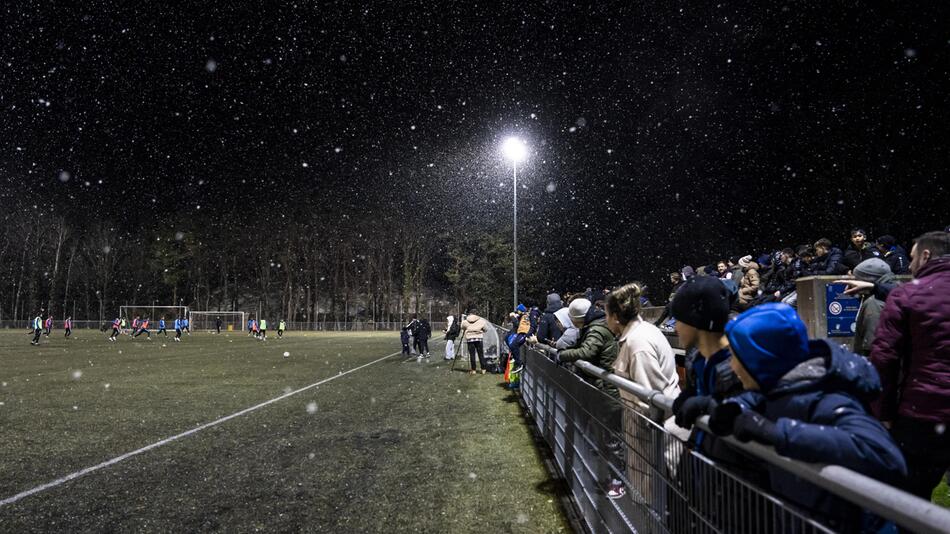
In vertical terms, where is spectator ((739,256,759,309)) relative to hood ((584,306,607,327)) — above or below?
above

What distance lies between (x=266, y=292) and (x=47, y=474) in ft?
232

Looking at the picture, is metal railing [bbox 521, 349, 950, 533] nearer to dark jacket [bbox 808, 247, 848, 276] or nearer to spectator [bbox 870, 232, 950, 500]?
spectator [bbox 870, 232, 950, 500]

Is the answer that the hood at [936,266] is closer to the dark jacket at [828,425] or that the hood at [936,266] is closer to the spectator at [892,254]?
the dark jacket at [828,425]

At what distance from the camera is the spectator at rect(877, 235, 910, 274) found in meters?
6.13

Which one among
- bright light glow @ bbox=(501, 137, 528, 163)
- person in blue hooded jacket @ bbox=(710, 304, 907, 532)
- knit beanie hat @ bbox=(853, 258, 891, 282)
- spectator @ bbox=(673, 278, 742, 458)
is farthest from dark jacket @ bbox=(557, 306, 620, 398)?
bright light glow @ bbox=(501, 137, 528, 163)

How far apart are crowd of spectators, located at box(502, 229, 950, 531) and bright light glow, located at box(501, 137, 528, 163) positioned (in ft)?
67.1

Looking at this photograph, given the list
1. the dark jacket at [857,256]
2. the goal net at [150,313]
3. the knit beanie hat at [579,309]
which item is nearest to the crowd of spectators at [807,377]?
the knit beanie hat at [579,309]

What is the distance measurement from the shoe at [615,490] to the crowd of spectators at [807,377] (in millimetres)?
11

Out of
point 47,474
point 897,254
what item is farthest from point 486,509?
point 897,254

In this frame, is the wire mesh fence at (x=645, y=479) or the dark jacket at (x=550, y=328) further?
the dark jacket at (x=550, y=328)

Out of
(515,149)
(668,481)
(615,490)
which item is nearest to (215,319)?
(515,149)

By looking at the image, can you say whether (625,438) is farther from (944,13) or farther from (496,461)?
(944,13)

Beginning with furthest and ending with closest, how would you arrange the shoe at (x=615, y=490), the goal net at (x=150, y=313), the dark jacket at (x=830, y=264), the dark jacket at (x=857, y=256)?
the goal net at (x=150, y=313) < the dark jacket at (x=830, y=264) < the dark jacket at (x=857, y=256) < the shoe at (x=615, y=490)

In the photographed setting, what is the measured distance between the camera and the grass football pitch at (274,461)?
4.37 m
